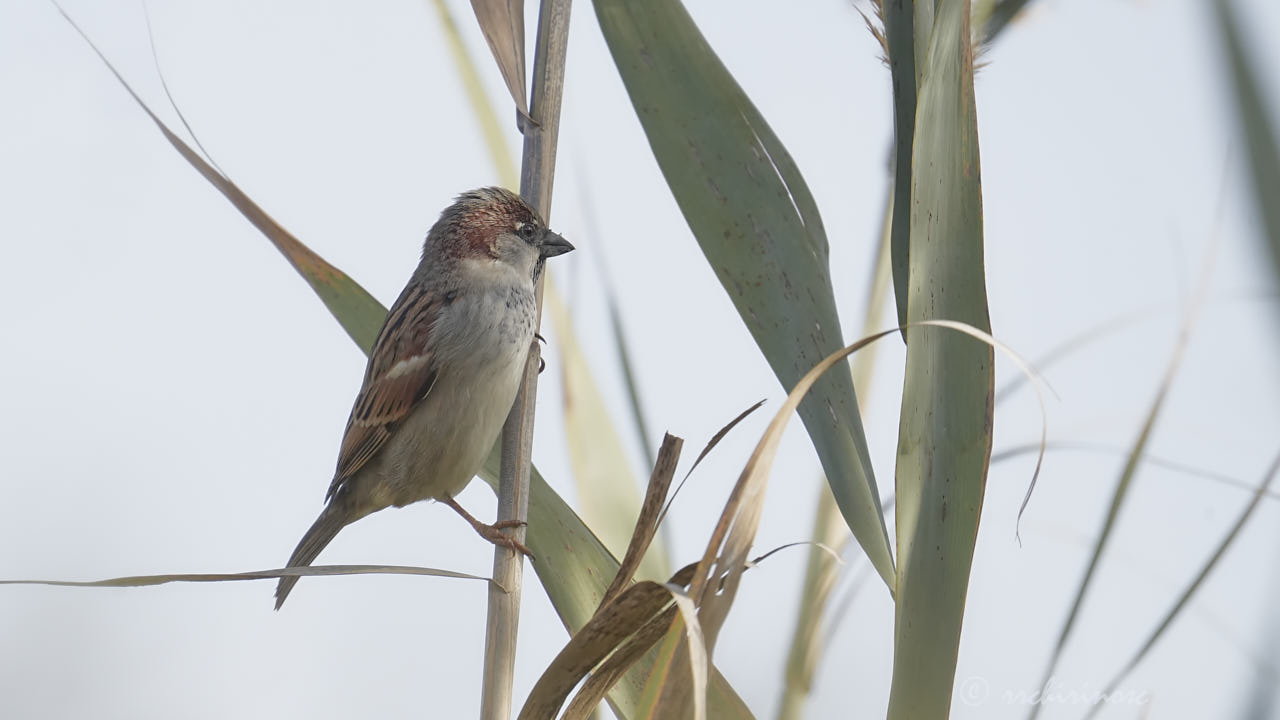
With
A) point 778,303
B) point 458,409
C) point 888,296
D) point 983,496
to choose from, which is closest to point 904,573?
point 983,496

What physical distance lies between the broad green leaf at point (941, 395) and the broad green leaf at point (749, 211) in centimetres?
17

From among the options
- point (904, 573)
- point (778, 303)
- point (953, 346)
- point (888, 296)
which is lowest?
point (904, 573)

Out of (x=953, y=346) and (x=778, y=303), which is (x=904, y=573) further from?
(x=778, y=303)

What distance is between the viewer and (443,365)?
6.88 ft

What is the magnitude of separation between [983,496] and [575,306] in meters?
1.08

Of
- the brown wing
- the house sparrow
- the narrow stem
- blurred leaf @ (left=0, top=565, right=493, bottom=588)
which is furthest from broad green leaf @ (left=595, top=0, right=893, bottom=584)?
the brown wing

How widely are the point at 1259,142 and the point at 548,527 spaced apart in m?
1.00

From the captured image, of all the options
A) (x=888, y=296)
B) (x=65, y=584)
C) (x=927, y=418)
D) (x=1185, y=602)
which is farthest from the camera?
(x=888, y=296)

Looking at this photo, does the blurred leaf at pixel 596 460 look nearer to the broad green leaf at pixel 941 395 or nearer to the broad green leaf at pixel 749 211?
the broad green leaf at pixel 749 211

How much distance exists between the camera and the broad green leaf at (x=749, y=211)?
121 centimetres

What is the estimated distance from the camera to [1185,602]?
48.2 inches

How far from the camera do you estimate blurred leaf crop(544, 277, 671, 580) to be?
1.66m

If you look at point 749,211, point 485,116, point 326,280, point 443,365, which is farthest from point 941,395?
point 443,365

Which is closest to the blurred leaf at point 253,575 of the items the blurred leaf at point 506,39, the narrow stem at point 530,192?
the narrow stem at point 530,192
